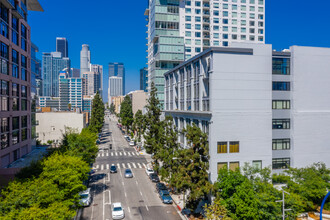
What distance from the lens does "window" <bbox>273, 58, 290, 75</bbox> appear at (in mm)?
35312

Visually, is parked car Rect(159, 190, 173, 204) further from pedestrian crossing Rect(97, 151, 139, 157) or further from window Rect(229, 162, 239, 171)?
pedestrian crossing Rect(97, 151, 139, 157)

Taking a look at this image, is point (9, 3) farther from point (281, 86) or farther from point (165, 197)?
point (281, 86)

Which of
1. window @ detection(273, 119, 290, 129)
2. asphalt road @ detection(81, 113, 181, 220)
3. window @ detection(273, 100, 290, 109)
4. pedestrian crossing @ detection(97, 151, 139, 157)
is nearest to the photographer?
asphalt road @ detection(81, 113, 181, 220)

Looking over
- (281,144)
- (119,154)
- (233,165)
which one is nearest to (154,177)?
(233,165)

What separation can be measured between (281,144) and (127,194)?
2518 cm

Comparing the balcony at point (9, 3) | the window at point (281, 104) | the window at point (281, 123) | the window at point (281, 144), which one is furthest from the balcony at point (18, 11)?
the window at point (281, 144)

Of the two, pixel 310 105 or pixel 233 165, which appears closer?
pixel 233 165

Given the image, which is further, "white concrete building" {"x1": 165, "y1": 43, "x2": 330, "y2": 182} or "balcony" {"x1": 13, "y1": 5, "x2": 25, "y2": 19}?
"balcony" {"x1": 13, "y1": 5, "x2": 25, "y2": 19}

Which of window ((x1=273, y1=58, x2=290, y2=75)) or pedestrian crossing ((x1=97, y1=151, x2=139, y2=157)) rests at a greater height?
window ((x1=273, y1=58, x2=290, y2=75))

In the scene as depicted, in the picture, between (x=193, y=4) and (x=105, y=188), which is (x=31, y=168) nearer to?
(x=105, y=188)

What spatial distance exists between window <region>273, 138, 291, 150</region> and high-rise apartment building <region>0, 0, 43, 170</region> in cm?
4036

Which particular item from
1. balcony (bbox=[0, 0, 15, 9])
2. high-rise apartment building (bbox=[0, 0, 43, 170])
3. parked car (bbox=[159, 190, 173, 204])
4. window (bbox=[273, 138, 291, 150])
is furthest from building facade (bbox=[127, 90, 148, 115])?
window (bbox=[273, 138, 291, 150])

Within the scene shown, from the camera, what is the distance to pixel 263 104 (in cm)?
3431

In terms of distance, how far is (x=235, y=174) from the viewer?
27781 millimetres
